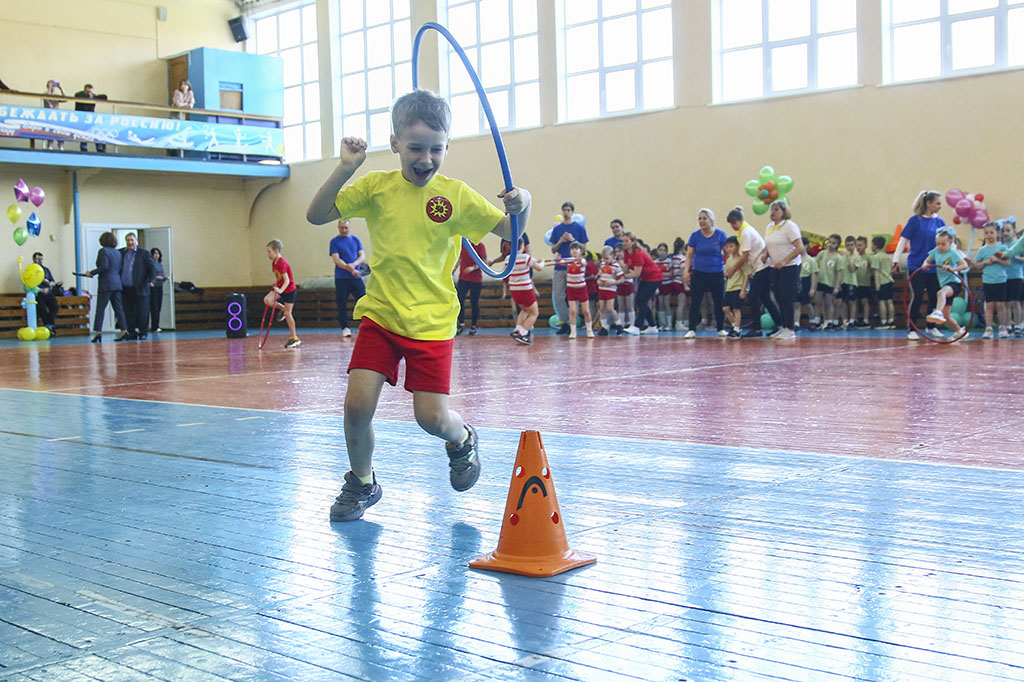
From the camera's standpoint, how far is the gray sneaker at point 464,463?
4406 mm

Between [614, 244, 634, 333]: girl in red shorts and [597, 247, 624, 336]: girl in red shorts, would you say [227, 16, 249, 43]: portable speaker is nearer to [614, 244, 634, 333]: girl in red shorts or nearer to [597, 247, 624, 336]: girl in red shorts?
[614, 244, 634, 333]: girl in red shorts

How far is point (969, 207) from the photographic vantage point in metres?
16.2

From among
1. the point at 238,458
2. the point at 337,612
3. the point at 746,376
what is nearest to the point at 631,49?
the point at 746,376

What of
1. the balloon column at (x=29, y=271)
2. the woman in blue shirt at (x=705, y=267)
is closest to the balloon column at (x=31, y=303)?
the balloon column at (x=29, y=271)

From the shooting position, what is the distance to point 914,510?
3.99m

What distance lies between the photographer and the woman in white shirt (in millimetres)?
14578

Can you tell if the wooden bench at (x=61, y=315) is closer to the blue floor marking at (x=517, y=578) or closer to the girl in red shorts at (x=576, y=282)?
the girl in red shorts at (x=576, y=282)

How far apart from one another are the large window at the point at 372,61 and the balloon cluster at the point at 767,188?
1016 centimetres

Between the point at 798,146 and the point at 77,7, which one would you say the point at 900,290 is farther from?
the point at 77,7

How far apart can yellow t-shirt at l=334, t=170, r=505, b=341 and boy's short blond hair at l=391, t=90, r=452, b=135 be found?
0.72 feet

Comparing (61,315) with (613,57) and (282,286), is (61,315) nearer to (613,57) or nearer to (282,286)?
(282,286)

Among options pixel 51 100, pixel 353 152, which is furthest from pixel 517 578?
pixel 51 100

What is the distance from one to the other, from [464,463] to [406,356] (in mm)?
558

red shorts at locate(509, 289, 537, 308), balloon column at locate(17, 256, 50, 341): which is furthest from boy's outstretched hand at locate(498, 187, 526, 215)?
balloon column at locate(17, 256, 50, 341)
